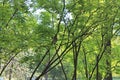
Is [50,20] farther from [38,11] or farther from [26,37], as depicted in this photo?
[26,37]

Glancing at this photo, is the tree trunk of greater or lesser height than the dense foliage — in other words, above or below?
below

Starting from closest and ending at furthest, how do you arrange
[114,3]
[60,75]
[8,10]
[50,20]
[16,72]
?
1. [8,10]
2. [114,3]
3. [50,20]
4. [16,72]
5. [60,75]

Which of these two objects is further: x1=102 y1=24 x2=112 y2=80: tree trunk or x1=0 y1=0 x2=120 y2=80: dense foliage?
x1=102 y1=24 x2=112 y2=80: tree trunk

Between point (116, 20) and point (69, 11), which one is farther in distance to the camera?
point (116, 20)

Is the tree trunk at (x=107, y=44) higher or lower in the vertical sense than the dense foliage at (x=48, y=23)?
lower

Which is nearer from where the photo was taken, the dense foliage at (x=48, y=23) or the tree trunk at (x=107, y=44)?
the dense foliage at (x=48, y=23)

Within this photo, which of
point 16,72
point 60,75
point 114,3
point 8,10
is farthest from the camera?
point 60,75

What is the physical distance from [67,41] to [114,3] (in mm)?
2002

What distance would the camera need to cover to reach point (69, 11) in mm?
8961

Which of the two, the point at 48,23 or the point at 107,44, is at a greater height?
the point at 48,23

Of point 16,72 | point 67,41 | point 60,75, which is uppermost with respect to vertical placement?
point 67,41

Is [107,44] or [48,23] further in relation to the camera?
[107,44]

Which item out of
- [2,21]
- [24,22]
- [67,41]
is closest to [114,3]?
[67,41]

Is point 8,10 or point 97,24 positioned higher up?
point 8,10
